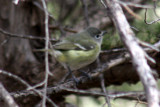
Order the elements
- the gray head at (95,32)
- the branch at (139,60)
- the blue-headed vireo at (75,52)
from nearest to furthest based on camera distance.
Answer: the branch at (139,60) < the blue-headed vireo at (75,52) < the gray head at (95,32)

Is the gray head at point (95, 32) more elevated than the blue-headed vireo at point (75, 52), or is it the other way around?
the gray head at point (95, 32)

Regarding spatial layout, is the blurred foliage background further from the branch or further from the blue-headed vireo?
the branch

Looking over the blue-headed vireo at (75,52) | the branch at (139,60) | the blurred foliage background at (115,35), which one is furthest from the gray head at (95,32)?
the branch at (139,60)

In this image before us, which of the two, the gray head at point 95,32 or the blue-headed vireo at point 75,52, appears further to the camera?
the gray head at point 95,32

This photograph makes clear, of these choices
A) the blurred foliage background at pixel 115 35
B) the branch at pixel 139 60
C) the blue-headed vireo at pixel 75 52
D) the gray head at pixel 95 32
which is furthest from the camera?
the gray head at pixel 95 32

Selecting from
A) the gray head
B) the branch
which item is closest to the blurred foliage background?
the gray head

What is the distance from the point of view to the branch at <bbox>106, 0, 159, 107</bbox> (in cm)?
137

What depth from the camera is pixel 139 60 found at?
1.47 m

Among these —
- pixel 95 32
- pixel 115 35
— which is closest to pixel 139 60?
pixel 115 35

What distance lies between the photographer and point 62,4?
20.2ft

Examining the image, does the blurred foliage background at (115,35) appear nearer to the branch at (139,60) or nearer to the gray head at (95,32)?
the gray head at (95,32)

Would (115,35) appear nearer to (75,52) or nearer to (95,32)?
(75,52)

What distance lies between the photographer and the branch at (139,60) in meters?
1.37

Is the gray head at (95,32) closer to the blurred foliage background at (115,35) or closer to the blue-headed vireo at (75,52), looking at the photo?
the blurred foliage background at (115,35)
